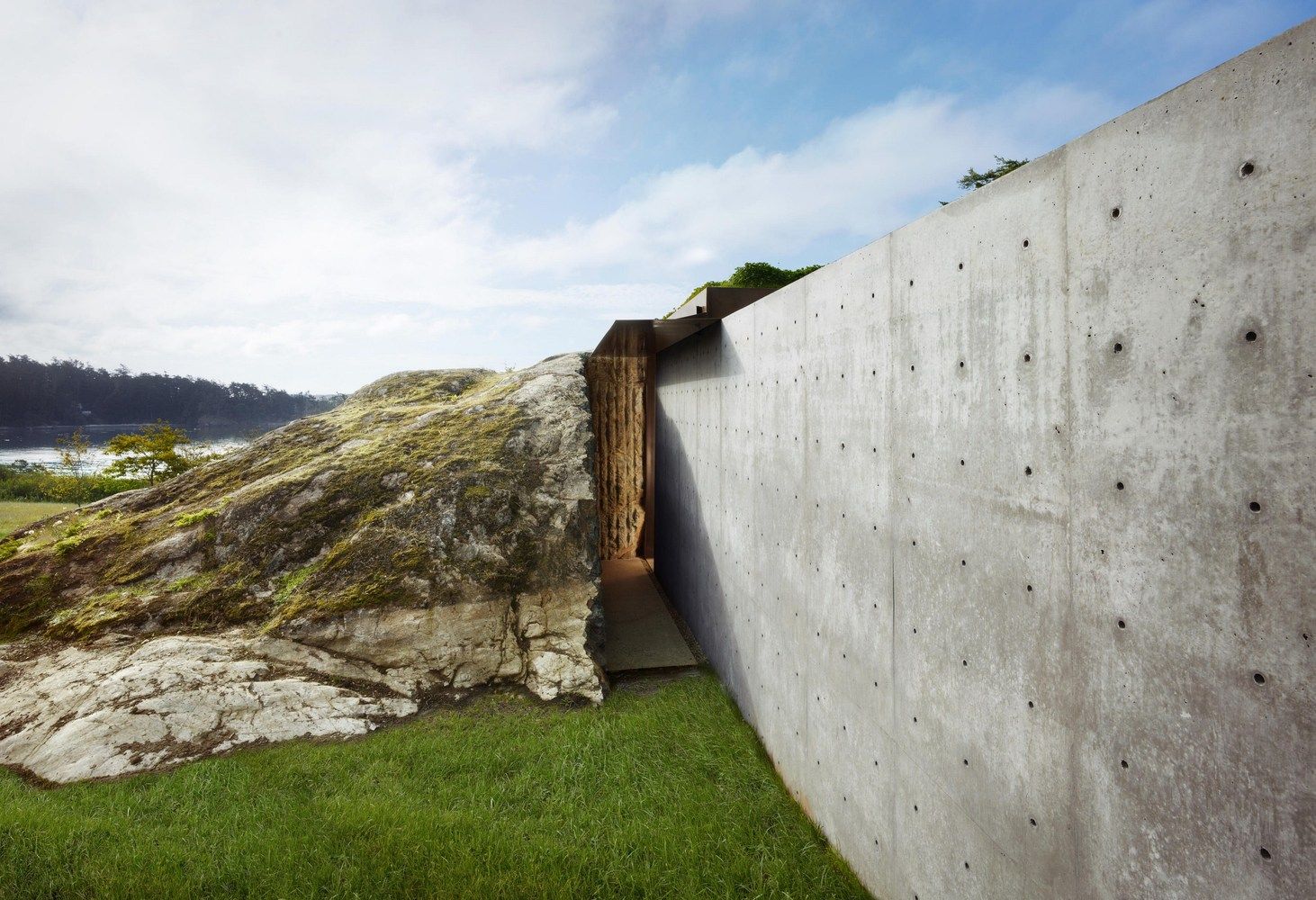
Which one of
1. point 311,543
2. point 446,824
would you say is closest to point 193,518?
point 311,543

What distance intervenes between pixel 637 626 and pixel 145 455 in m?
15.3

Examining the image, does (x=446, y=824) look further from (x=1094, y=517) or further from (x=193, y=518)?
(x=193, y=518)

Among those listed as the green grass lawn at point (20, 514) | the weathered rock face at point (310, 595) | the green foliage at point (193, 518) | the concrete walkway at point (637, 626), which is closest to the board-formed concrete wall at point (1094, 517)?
the concrete walkway at point (637, 626)

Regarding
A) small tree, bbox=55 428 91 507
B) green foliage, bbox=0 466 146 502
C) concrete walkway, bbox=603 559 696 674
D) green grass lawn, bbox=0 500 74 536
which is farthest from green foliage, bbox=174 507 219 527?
small tree, bbox=55 428 91 507

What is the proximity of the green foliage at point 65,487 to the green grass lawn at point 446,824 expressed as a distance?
52.3 feet

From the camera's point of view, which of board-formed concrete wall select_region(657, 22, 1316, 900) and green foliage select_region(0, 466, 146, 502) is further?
green foliage select_region(0, 466, 146, 502)

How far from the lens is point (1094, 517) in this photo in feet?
4.66

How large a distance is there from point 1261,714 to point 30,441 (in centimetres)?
4280

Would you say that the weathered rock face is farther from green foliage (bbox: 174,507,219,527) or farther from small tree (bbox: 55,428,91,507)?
small tree (bbox: 55,428,91,507)

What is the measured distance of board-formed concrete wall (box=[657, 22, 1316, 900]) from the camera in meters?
1.08

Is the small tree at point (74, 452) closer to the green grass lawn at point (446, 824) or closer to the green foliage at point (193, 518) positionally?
the green foliage at point (193, 518)

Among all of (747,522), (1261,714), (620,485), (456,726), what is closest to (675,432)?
(620,485)

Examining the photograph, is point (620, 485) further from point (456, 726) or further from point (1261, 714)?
point (1261, 714)

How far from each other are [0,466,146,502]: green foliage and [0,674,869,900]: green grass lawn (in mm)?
15951
